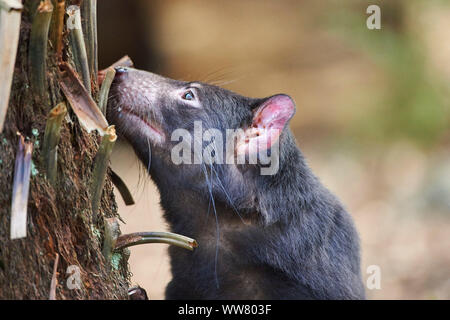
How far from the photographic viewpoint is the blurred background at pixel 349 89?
6.59m

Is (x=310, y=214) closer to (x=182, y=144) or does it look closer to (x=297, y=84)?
(x=182, y=144)

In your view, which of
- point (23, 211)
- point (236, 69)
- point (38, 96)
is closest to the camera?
point (23, 211)

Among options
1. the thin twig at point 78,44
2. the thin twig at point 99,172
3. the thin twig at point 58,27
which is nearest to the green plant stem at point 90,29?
the thin twig at point 78,44

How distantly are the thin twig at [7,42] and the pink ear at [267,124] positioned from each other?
64.1 inches

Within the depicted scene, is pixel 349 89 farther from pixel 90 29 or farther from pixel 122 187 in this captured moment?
pixel 90 29

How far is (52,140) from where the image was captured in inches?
80.1

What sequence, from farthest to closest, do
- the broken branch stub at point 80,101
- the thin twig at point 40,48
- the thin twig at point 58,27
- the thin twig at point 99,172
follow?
1. the thin twig at point 99,172
2. the broken branch stub at point 80,101
3. the thin twig at point 58,27
4. the thin twig at point 40,48

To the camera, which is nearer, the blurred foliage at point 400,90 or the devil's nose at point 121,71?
the devil's nose at point 121,71

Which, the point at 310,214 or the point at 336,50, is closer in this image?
the point at 310,214

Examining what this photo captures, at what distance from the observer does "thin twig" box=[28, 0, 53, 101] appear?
1.91 m

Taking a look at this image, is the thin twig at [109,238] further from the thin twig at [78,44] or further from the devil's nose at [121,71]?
the devil's nose at [121,71]

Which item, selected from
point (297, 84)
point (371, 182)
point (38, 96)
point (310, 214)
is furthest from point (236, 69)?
point (38, 96)

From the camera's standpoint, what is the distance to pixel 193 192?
3271 millimetres

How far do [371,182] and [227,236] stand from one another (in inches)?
193
